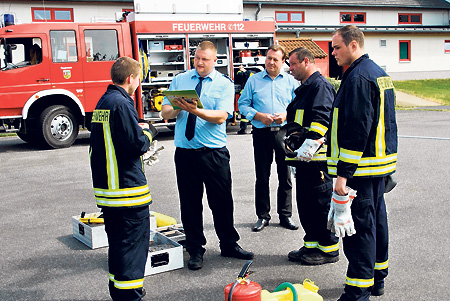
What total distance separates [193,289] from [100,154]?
1.42 meters

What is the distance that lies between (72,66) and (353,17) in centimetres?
2625

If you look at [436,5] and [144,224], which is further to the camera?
[436,5]

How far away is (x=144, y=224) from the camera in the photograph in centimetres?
389

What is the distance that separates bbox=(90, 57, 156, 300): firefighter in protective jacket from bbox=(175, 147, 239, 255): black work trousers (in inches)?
43.7

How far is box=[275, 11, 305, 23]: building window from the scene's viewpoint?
3237 centimetres

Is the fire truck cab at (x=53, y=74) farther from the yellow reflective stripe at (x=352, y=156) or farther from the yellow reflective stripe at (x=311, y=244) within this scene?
the yellow reflective stripe at (x=352, y=156)

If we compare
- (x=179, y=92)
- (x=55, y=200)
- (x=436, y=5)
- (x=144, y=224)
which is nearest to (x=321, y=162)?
(x=179, y=92)

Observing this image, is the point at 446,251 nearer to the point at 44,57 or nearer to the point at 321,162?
the point at 321,162

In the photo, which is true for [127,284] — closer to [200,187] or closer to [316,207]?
[200,187]

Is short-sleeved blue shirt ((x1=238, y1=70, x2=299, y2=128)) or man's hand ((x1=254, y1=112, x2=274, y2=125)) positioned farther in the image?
short-sleeved blue shirt ((x1=238, y1=70, x2=299, y2=128))

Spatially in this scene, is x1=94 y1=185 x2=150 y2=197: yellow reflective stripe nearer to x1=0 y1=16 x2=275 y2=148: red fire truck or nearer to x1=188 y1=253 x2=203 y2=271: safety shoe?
x1=188 y1=253 x2=203 y2=271: safety shoe

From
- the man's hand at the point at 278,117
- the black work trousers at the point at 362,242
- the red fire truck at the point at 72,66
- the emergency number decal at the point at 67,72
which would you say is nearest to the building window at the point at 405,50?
the red fire truck at the point at 72,66

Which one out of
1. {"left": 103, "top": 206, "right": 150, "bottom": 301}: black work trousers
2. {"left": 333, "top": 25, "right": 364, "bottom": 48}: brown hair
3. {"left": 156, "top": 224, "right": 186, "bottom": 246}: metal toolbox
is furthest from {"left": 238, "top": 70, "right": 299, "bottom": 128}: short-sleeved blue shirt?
{"left": 103, "top": 206, "right": 150, "bottom": 301}: black work trousers

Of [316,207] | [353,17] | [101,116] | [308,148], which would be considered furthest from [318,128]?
[353,17]
